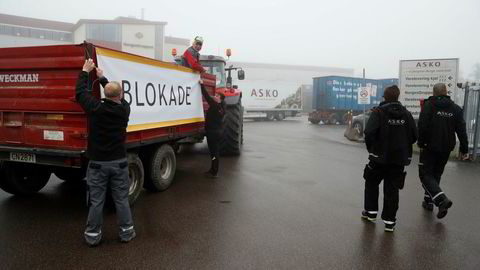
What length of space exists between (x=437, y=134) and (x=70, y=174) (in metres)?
5.68

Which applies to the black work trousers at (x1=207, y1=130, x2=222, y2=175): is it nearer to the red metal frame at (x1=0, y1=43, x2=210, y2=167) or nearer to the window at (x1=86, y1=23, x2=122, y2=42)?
the red metal frame at (x1=0, y1=43, x2=210, y2=167)

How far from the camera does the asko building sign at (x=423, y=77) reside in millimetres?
13844

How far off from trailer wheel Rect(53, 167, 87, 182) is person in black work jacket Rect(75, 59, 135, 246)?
1.98 m

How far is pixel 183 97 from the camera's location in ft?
21.6

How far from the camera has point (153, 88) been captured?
18.3ft

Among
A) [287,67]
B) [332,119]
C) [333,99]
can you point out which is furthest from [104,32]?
[287,67]

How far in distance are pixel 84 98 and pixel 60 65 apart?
0.88 metres

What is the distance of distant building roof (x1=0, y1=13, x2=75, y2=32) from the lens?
45853mm

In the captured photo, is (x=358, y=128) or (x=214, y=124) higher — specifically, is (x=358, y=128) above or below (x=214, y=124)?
below

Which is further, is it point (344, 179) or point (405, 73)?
point (405, 73)

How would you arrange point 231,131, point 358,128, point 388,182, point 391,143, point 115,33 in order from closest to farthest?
point 391,143 → point 388,182 → point 231,131 → point 358,128 → point 115,33

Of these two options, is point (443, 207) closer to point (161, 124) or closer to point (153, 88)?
point (161, 124)

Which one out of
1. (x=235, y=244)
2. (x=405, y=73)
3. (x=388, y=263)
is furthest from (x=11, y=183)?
(x=405, y=73)

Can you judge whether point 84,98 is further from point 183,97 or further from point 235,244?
point 183,97
